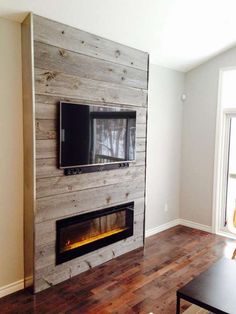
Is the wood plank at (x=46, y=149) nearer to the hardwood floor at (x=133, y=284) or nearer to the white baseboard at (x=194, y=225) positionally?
the hardwood floor at (x=133, y=284)

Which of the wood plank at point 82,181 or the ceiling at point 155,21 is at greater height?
the ceiling at point 155,21

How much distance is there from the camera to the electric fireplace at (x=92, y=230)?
282 cm

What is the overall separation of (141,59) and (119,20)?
0.77 m

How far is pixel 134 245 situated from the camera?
363cm

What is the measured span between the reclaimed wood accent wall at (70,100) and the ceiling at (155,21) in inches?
4.6

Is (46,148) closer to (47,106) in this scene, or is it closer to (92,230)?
(47,106)

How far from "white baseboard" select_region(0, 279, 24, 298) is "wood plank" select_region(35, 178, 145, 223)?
64cm

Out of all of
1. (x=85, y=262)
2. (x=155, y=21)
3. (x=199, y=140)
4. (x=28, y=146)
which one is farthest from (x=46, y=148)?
(x=199, y=140)

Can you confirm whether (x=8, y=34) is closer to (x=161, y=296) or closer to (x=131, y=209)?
(x=131, y=209)

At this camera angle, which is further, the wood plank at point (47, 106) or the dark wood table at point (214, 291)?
the wood plank at point (47, 106)

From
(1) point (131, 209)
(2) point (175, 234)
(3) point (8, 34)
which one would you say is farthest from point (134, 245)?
(3) point (8, 34)

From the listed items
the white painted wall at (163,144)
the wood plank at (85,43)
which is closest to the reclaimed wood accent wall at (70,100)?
the wood plank at (85,43)

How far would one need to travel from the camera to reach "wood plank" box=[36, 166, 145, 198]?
2601 mm

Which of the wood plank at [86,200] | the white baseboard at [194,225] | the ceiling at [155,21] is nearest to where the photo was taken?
the ceiling at [155,21]
